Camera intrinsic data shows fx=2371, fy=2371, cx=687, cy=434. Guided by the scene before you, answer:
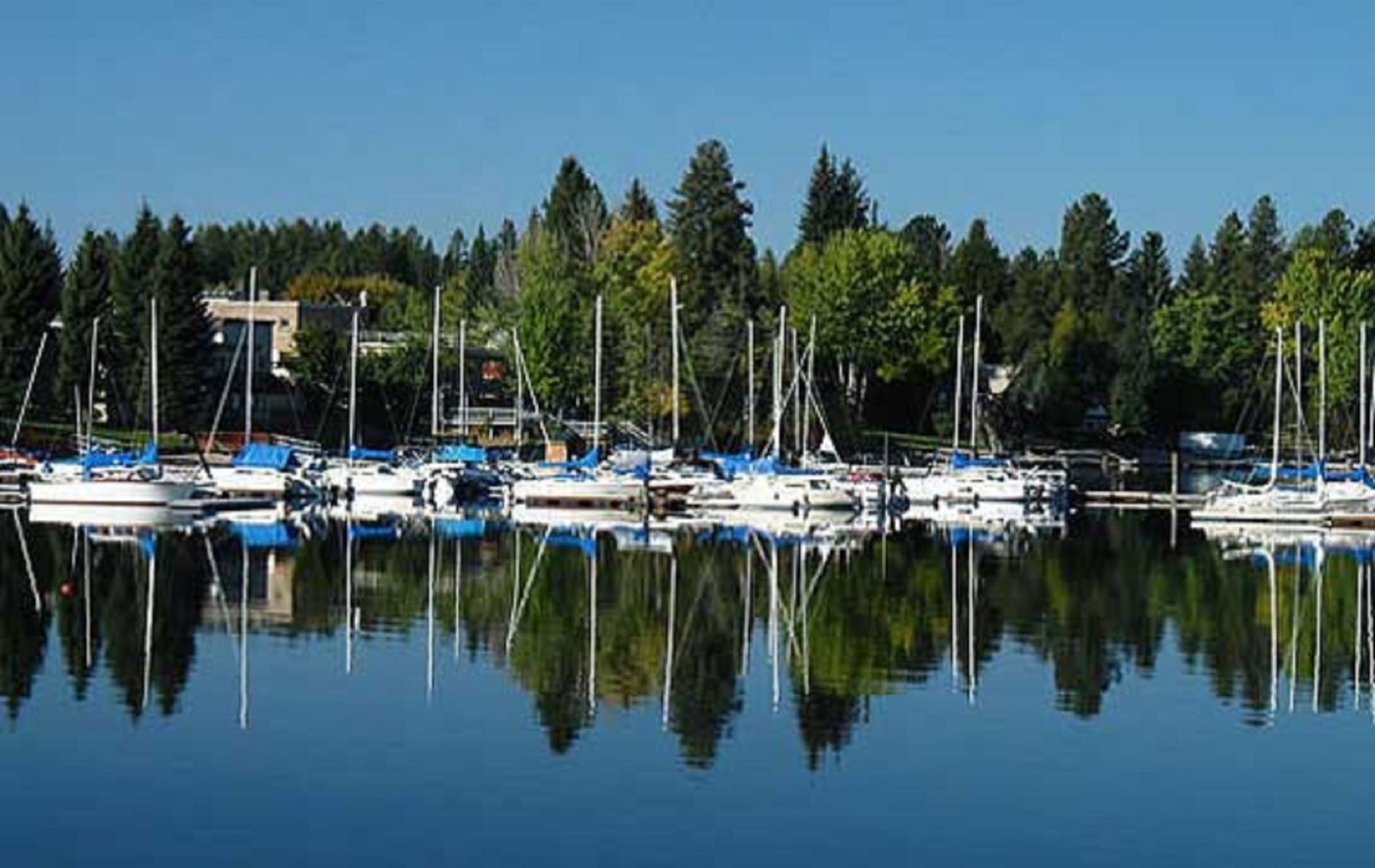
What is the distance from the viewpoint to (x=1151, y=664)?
37.9 meters

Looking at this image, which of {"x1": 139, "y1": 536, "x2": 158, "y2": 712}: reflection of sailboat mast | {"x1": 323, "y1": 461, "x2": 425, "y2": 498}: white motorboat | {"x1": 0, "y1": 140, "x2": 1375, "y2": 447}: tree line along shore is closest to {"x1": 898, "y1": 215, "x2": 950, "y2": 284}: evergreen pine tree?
{"x1": 0, "y1": 140, "x2": 1375, "y2": 447}: tree line along shore

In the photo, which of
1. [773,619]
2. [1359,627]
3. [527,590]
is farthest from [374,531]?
[1359,627]

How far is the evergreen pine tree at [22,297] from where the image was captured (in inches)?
3829

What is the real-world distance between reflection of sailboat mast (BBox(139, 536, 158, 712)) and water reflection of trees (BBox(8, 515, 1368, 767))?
12 centimetres

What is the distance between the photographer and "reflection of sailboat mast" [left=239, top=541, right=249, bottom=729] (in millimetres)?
30750

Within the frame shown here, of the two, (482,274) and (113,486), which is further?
(482,274)

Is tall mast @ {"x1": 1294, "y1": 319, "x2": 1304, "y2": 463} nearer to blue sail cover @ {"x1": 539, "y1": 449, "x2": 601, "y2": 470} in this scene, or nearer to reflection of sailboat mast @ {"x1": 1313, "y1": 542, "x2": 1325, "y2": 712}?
blue sail cover @ {"x1": 539, "y1": 449, "x2": 601, "y2": 470}

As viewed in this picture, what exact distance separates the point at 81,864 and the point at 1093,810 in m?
10.4

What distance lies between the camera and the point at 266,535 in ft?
209

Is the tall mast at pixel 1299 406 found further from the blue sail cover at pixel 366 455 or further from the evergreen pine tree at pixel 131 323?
the evergreen pine tree at pixel 131 323

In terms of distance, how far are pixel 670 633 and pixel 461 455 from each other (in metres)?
48.8

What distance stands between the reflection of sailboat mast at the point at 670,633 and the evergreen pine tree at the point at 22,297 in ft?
153

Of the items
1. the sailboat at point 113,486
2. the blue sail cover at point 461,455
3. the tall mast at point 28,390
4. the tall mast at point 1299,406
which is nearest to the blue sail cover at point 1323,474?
the tall mast at point 1299,406

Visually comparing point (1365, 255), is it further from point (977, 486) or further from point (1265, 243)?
point (977, 486)
